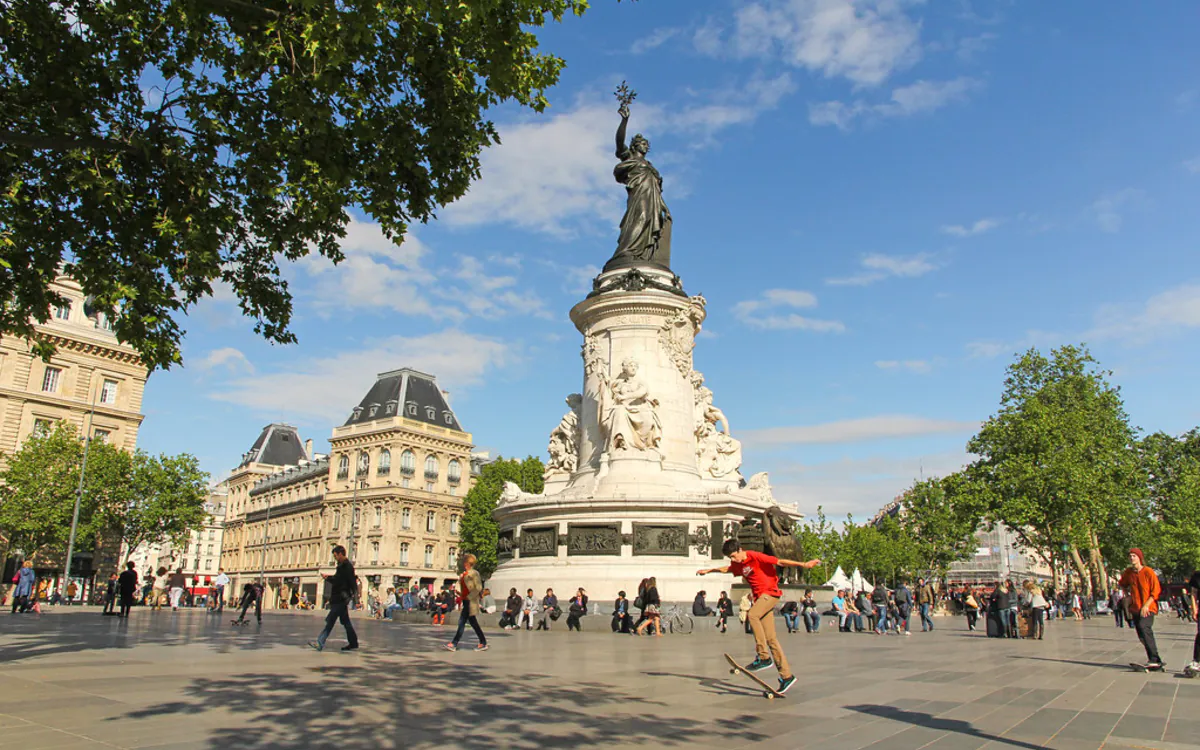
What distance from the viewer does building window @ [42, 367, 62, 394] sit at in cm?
4759

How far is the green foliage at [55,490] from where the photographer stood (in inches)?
1601

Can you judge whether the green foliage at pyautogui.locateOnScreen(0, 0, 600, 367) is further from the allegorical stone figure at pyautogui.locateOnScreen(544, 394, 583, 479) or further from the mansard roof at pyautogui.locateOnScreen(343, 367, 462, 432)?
the mansard roof at pyautogui.locateOnScreen(343, 367, 462, 432)

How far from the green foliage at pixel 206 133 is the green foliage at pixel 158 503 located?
128ft

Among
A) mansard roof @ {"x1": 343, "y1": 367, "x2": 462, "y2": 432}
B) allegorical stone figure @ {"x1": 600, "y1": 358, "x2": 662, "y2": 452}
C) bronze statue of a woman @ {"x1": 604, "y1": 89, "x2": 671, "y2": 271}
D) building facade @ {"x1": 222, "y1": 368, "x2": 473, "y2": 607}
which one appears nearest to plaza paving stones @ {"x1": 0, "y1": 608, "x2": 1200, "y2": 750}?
allegorical stone figure @ {"x1": 600, "y1": 358, "x2": 662, "y2": 452}

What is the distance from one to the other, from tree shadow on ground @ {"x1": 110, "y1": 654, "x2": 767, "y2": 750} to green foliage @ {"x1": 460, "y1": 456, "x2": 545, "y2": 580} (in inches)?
2155

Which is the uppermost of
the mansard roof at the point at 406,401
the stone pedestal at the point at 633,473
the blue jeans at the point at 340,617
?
the mansard roof at the point at 406,401

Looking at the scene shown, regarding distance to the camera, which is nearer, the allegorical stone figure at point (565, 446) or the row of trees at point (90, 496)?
the allegorical stone figure at point (565, 446)

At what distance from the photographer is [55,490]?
41.4 m

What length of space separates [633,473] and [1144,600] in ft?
44.3

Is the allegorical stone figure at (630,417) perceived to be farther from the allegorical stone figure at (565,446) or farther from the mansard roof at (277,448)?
the mansard roof at (277,448)

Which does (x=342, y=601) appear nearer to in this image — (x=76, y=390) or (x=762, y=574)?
(x=762, y=574)

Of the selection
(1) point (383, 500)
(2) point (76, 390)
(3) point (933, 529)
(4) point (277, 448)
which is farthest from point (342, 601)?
(4) point (277, 448)

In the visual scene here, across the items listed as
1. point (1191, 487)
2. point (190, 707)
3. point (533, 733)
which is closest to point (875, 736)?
point (533, 733)

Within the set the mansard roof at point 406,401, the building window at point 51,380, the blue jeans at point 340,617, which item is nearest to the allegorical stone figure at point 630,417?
the blue jeans at point 340,617
